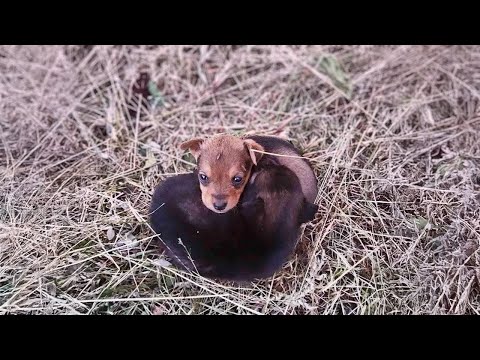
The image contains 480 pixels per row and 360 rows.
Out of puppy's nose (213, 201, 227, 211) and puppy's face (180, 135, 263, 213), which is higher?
puppy's face (180, 135, 263, 213)

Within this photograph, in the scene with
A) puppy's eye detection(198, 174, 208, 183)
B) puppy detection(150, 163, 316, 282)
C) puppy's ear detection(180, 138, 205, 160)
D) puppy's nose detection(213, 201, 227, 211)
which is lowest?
puppy detection(150, 163, 316, 282)

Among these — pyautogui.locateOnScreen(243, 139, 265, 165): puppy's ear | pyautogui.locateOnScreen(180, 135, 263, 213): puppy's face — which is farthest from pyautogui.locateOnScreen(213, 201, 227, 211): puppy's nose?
pyautogui.locateOnScreen(243, 139, 265, 165): puppy's ear

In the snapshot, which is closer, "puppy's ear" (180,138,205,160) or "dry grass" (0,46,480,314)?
"dry grass" (0,46,480,314)

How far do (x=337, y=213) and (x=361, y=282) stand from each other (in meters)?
0.25

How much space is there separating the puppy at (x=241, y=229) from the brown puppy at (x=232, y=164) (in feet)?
0.12

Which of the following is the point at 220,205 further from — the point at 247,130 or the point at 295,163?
the point at 247,130

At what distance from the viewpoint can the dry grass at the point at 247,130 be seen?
1.94m

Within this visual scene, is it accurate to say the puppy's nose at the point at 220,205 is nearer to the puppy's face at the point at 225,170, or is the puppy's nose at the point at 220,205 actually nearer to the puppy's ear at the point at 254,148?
the puppy's face at the point at 225,170

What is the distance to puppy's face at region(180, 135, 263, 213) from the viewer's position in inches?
76.5

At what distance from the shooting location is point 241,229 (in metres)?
1.96

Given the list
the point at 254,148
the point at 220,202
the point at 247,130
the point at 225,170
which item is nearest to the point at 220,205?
the point at 220,202

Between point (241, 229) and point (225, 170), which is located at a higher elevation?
point (225, 170)

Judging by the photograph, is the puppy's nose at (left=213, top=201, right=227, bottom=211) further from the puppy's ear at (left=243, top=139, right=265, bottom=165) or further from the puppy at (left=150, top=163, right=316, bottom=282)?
the puppy's ear at (left=243, top=139, right=265, bottom=165)

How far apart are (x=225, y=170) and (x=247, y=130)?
346mm
